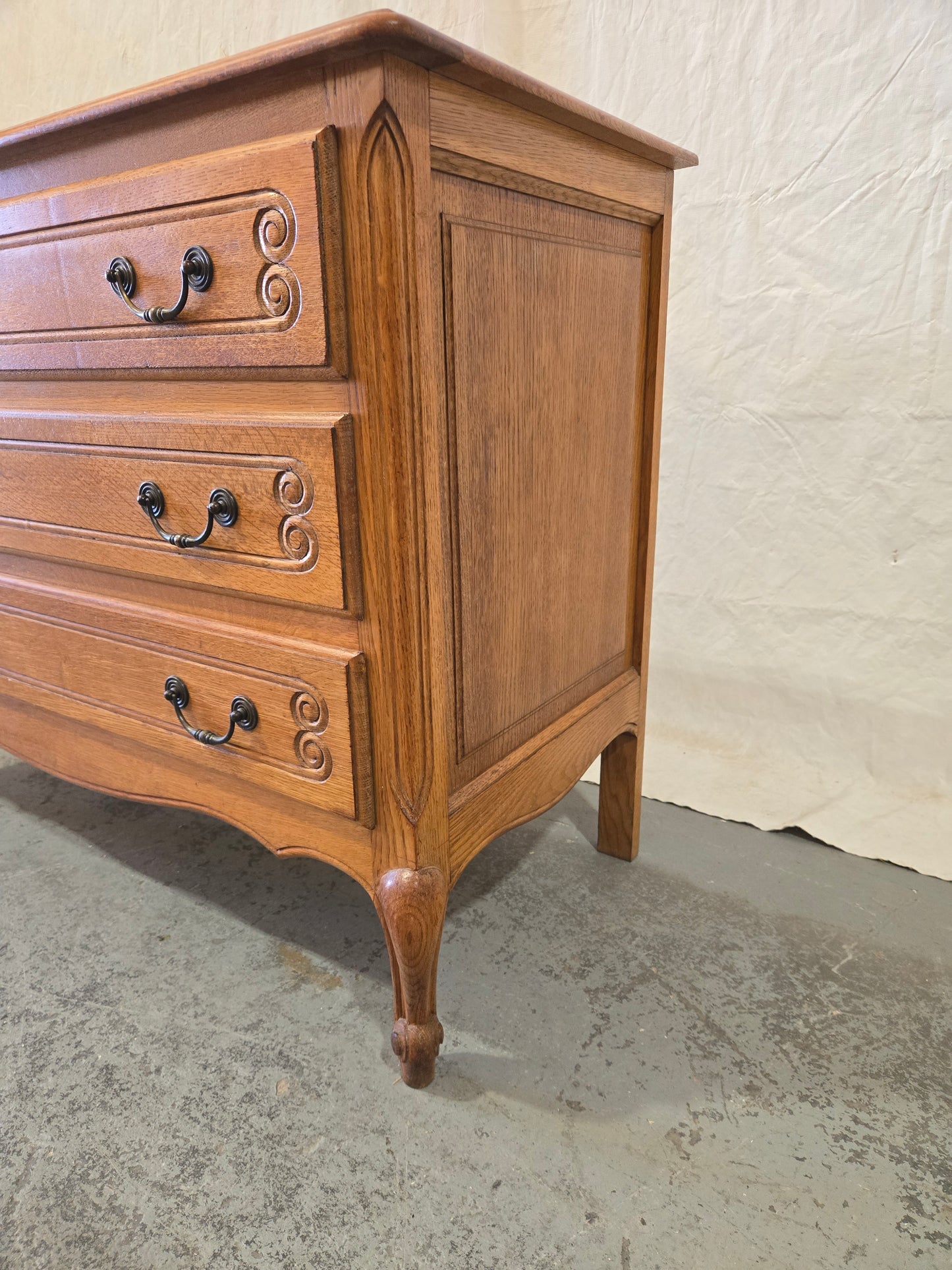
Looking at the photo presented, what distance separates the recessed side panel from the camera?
0.80 m

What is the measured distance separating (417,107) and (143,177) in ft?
0.93

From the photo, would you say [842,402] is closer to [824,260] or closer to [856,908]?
[824,260]

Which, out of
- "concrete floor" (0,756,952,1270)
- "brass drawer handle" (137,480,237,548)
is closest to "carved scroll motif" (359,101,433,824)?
"brass drawer handle" (137,480,237,548)

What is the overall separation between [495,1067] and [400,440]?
2.16 ft

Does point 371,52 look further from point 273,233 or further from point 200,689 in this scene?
point 200,689

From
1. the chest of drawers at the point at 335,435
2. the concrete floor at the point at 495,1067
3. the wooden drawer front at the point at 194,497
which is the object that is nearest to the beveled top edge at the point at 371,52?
the chest of drawers at the point at 335,435

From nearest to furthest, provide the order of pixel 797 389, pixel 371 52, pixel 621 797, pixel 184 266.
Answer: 1. pixel 371 52
2. pixel 184 266
3. pixel 621 797
4. pixel 797 389

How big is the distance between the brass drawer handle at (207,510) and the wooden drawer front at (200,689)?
10cm

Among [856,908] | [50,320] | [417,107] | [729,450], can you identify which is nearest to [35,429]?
[50,320]

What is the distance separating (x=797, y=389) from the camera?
4.60ft

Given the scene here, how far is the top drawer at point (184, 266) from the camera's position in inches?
27.4

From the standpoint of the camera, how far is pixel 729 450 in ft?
4.88

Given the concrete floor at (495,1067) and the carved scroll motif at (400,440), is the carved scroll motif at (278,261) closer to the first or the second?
the carved scroll motif at (400,440)

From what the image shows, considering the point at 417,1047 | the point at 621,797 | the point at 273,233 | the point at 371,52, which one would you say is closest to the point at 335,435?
the point at 273,233
